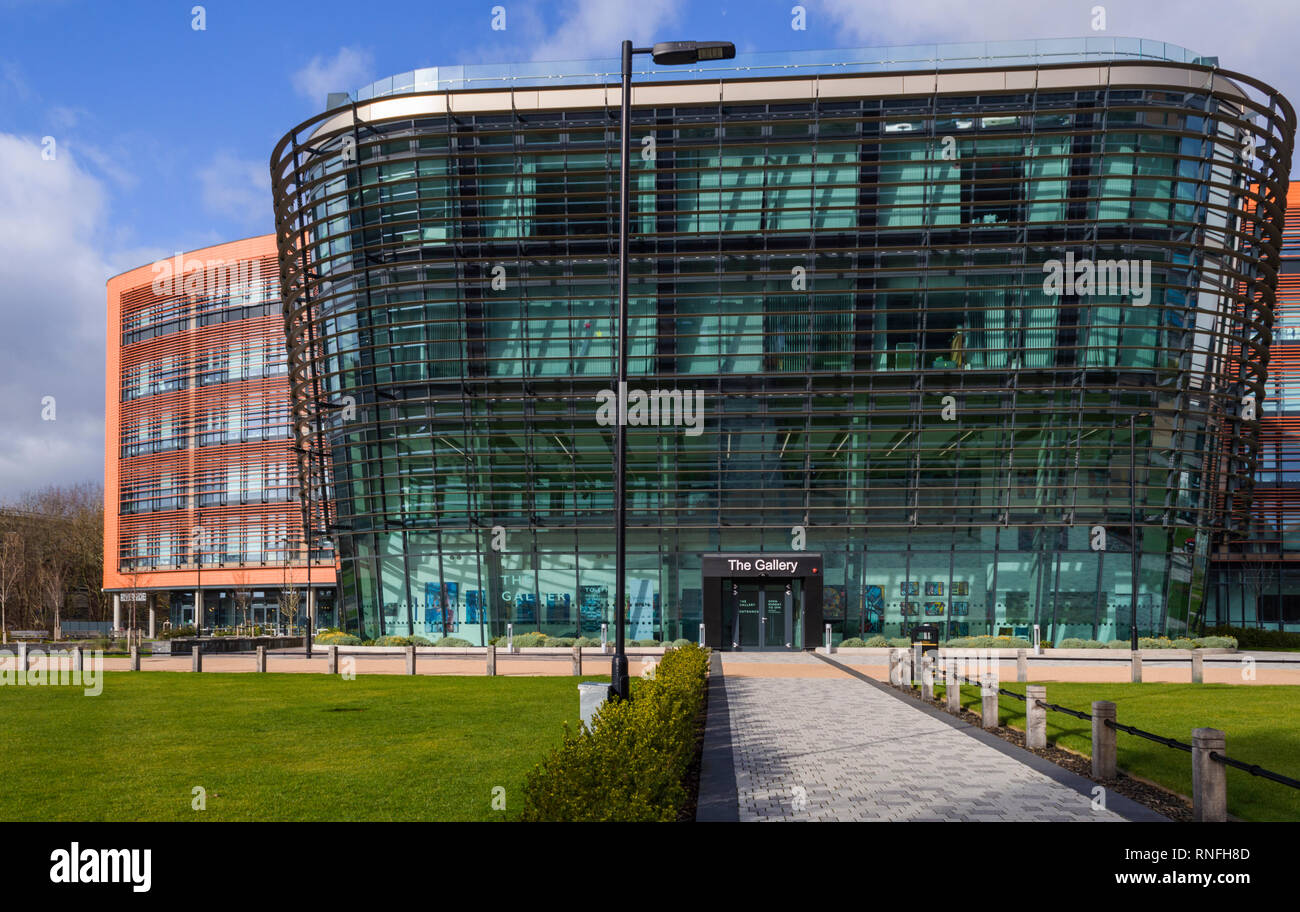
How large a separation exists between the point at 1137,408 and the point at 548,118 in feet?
91.0

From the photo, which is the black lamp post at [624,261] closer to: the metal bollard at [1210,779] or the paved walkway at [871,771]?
the paved walkway at [871,771]

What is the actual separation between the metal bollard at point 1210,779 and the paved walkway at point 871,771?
73 centimetres

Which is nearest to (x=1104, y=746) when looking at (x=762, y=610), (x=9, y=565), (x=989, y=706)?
(x=989, y=706)

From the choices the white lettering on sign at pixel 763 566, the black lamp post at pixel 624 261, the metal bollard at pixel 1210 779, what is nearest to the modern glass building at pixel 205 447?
the white lettering on sign at pixel 763 566

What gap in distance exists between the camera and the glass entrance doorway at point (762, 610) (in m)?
47.4

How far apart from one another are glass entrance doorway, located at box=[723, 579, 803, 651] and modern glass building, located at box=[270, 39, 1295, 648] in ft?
0.44

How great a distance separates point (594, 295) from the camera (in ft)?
153

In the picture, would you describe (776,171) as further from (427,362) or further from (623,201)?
(623,201)

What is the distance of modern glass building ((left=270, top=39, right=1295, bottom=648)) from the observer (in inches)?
1750

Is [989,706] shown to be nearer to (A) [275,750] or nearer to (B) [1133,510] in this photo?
(A) [275,750]

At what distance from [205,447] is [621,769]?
75238 millimetres
